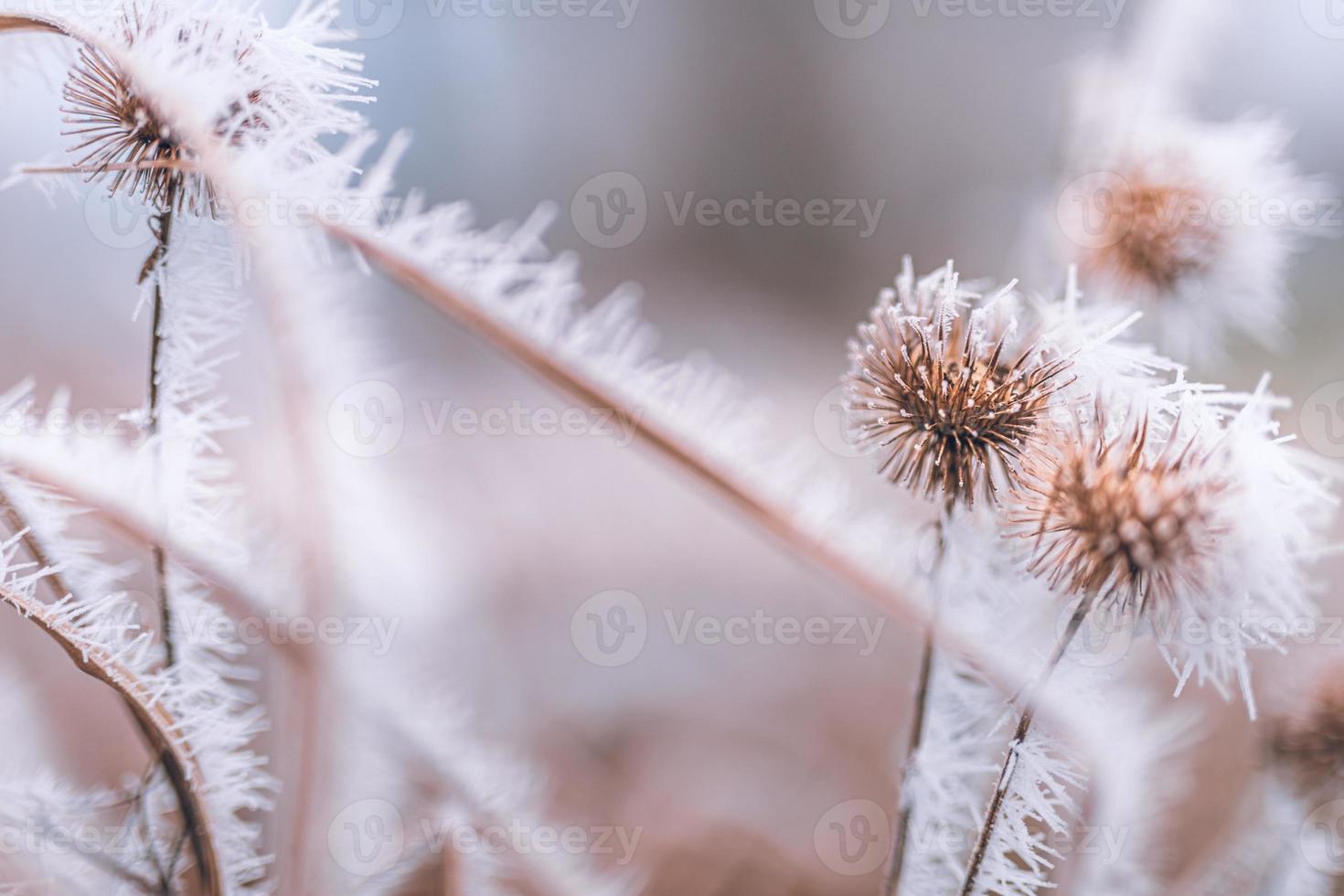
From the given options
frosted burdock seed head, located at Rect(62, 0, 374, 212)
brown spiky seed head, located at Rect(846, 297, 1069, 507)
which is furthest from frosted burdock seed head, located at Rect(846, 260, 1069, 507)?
frosted burdock seed head, located at Rect(62, 0, 374, 212)

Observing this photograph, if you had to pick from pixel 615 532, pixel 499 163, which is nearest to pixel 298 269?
pixel 615 532

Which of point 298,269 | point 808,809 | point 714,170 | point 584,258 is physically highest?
point 714,170

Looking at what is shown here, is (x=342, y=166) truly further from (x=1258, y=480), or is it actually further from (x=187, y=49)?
(x=1258, y=480)

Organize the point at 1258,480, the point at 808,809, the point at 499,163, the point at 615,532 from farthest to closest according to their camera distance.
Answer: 1. the point at 499,163
2. the point at 615,532
3. the point at 808,809
4. the point at 1258,480

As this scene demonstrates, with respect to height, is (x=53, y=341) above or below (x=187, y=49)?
below

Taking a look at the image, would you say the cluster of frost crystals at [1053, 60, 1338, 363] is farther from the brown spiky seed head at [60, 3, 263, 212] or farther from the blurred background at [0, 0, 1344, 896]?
the brown spiky seed head at [60, 3, 263, 212]

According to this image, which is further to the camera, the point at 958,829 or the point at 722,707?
the point at 722,707

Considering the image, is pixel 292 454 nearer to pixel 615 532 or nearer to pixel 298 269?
pixel 298 269

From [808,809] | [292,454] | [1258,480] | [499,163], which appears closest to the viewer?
[1258,480]
